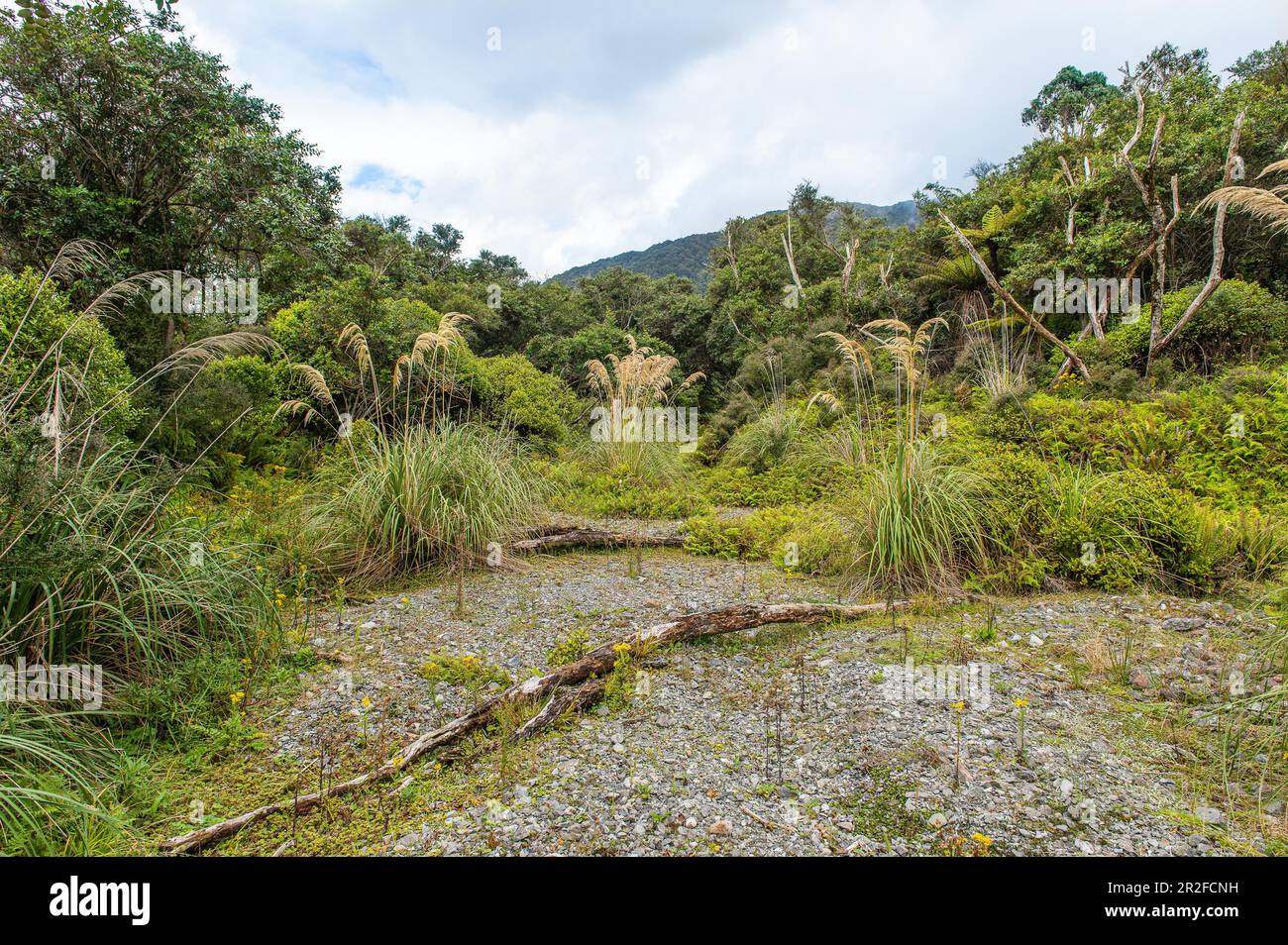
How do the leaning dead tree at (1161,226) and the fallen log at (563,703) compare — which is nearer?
the fallen log at (563,703)

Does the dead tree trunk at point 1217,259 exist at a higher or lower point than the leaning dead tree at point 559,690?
higher

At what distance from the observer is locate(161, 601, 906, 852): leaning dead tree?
2.08 meters

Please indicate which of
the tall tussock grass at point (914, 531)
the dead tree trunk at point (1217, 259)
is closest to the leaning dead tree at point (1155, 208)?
the dead tree trunk at point (1217, 259)

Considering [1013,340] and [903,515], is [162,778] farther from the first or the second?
[1013,340]

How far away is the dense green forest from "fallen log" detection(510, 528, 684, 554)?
0.15 meters

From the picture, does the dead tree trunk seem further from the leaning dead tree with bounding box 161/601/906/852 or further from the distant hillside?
the distant hillside

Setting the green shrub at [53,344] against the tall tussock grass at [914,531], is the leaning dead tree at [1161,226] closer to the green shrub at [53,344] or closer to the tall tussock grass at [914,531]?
the tall tussock grass at [914,531]

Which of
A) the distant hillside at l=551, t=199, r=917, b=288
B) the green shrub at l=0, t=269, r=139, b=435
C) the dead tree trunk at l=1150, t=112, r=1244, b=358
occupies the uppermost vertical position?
the distant hillside at l=551, t=199, r=917, b=288

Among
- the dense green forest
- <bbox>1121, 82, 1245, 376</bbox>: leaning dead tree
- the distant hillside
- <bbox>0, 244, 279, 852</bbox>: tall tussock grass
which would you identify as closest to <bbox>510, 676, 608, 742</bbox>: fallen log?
the dense green forest

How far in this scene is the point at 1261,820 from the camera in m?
1.98

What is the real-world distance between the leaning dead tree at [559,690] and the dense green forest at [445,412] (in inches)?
11.3

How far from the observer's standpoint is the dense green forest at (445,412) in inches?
104
